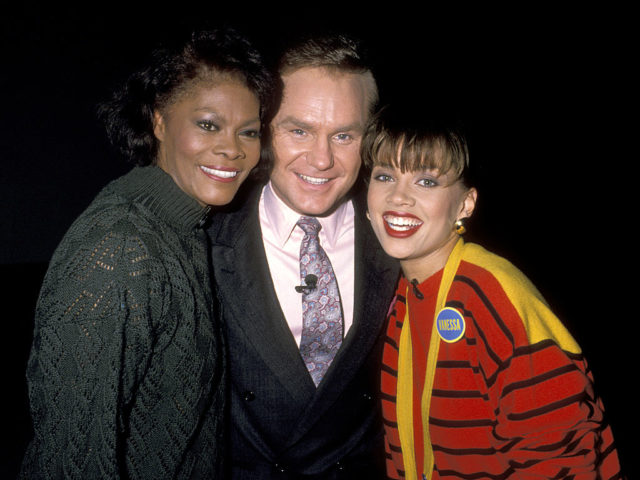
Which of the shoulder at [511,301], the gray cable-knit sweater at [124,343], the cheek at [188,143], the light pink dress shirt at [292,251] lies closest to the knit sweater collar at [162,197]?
the gray cable-knit sweater at [124,343]

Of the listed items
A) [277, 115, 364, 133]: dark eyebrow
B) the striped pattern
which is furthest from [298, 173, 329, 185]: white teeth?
the striped pattern

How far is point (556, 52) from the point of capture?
5441 millimetres

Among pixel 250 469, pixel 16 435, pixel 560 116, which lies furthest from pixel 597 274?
pixel 16 435

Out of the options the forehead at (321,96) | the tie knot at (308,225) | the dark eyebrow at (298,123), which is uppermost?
the forehead at (321,96)

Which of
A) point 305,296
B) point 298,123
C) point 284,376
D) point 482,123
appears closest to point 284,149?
point 298,123

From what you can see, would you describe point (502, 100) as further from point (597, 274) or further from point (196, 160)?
point (196, 160)

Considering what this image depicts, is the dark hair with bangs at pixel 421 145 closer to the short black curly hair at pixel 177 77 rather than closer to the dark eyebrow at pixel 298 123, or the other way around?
the dark eyebrow at pixel 298 123

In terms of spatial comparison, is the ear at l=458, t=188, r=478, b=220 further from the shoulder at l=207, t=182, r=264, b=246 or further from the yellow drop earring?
the shoulder at l=207, t=182, r=264, b=246

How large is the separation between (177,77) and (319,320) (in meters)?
1.06

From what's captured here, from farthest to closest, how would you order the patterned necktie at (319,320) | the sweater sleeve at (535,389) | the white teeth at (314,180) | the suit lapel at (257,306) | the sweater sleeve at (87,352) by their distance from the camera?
the white teeth at (314,180) → the patterned necktie at (319,320) → the suit lapel at (257,306) → the sweater sleeve at (535,389) → the sweater sleeve at (87,352)

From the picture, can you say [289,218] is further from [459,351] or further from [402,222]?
[459,351]

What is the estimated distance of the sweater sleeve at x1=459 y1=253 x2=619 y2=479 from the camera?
128 cm

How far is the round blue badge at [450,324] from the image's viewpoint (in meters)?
1.44

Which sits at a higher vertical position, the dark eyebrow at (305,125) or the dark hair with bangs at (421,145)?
the dark eyebrow at (305,125)
